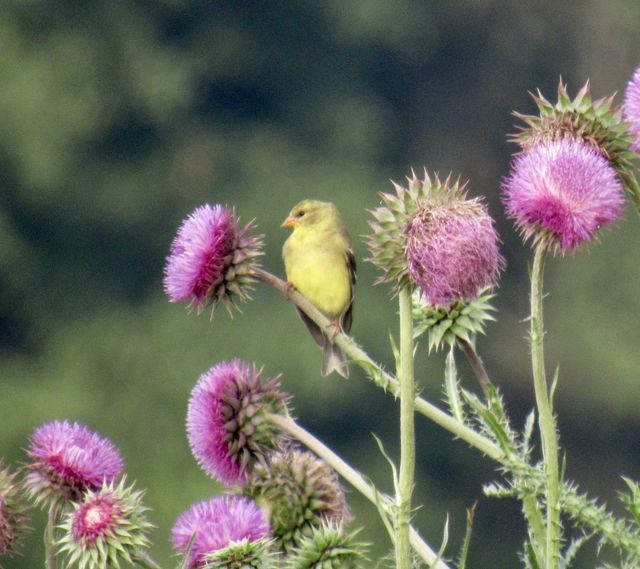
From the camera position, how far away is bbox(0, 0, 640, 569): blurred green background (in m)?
21.1

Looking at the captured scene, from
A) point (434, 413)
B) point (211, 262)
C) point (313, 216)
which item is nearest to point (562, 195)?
point (434, 413)

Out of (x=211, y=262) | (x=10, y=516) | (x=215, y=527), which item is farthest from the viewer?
(x=211, y=262)

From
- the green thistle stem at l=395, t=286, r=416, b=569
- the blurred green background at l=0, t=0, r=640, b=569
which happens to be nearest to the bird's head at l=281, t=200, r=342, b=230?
the green thistle stem at l=395, t=286, r=416, b=569

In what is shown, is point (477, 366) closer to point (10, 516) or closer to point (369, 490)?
point (369, 490)

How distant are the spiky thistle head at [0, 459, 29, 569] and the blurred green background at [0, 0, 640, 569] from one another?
14.7m

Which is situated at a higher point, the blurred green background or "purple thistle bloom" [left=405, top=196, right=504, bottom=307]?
the blurred green background

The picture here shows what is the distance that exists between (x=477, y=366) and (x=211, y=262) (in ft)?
2.32

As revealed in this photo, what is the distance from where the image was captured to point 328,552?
371cm

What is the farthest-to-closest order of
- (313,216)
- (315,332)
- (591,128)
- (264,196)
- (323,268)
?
(264,196) < (313,216) < (323,268) < (315,332) < (591,128)

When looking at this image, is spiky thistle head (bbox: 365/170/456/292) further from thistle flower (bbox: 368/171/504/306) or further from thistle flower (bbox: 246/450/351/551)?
thistle flower (bbox: 246/450/351/551)

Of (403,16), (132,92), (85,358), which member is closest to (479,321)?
(85,358)

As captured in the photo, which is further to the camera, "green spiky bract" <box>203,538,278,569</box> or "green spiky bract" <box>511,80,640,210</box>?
"green spiky bract" <box>511,80,640,210</box>

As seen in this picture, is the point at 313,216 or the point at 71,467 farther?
the point at 313,216

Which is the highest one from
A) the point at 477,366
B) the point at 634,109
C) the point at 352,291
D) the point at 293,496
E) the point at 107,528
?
the point at 352,291
